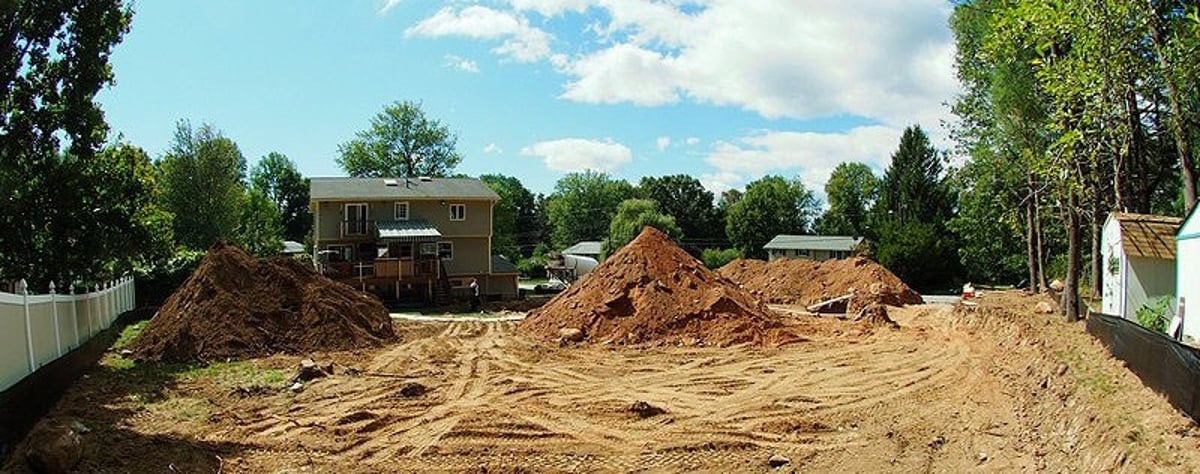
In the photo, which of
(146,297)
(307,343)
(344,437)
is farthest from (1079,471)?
(146,297)

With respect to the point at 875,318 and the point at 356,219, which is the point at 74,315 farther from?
the point at 356,219

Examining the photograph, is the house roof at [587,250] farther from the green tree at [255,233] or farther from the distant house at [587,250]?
the green tree at [255,233]

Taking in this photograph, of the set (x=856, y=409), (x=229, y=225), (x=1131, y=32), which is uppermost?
(x=1131, y=32)

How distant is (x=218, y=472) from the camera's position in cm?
974

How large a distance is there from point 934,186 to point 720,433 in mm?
52643

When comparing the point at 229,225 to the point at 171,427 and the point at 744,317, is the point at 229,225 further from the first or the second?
the point at 171,427

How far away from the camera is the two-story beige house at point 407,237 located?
127 ft

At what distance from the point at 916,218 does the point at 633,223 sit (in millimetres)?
25657

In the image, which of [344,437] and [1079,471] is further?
[344,437]

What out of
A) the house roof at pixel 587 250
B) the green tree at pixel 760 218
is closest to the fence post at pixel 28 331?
the house roof at pixel 587 250

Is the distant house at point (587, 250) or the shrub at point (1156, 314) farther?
the distant house at point (587, 250)

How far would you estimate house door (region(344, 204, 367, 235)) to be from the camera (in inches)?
1610

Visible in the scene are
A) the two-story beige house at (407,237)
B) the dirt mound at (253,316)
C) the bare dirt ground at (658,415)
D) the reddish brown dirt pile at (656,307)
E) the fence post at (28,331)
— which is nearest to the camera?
the bare dirt ground at (658,415)

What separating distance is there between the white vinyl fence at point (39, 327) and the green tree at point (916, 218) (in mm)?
45667
